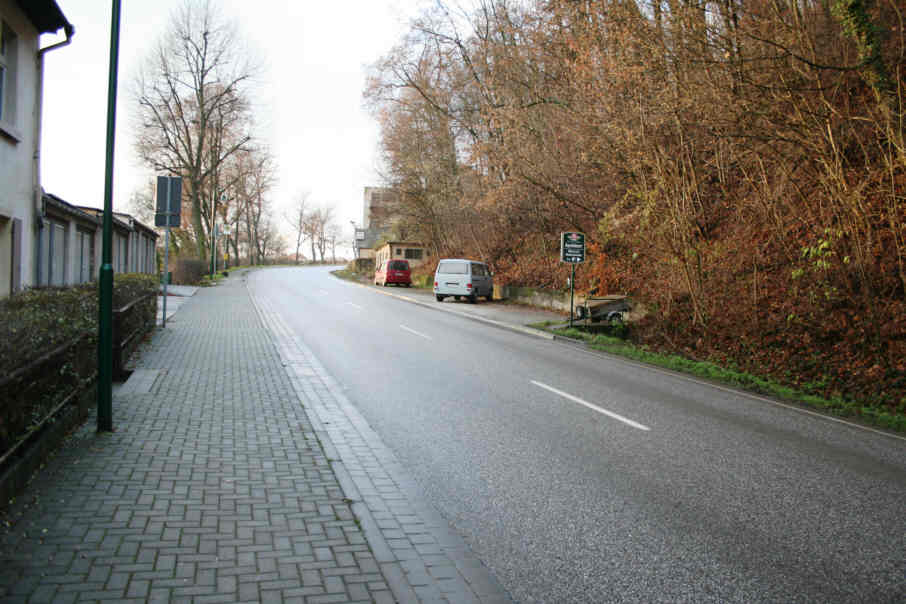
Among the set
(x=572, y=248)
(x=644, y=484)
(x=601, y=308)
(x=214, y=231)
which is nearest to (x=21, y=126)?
(x=644, y=484)

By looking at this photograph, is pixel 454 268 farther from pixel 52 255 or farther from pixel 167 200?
pixel 52 255

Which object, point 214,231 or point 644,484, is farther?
point 214,231

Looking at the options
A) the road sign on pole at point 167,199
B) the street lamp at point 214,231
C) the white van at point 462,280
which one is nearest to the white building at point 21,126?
the road sign on pole at point 167,199

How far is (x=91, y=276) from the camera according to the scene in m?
19.8

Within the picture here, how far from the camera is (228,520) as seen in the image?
404cm

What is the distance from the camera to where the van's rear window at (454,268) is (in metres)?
28.5

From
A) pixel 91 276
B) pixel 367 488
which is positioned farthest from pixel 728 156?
pixel 91 276

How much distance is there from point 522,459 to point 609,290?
17032mm

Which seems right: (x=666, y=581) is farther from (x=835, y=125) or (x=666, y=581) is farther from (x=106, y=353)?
(x=835, y=125)

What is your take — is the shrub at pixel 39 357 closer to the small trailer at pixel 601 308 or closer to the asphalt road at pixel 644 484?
the asphalt road at pixel 644 484

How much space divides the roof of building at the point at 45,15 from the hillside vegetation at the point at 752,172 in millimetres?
10489

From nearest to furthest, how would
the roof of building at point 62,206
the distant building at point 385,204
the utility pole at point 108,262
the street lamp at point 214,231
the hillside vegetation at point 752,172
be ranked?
the utility pole at point 108,262
the hillside vegetation at point 752,172
the roof of building at point 62,206
the street lamp at point 214,231
the distant building at point 385,204

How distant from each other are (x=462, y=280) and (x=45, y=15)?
19.0 m

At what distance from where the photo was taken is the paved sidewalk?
10.7 ft
